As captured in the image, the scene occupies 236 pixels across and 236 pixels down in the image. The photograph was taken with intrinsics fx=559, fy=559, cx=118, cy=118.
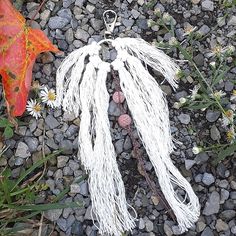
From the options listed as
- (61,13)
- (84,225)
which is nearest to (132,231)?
(84,225)

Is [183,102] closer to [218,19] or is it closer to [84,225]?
[218,19]

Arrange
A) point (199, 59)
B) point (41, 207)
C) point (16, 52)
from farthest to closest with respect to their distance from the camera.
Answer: point (199, 59), point (16, 52), point (41, 207)

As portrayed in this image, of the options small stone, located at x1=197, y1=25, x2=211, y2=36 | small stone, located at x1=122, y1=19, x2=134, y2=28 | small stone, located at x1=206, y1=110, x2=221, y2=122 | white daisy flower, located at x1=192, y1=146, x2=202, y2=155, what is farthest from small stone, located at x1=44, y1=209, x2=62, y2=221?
small stone, located at x1=197, y1=25, x2=211, y2=36

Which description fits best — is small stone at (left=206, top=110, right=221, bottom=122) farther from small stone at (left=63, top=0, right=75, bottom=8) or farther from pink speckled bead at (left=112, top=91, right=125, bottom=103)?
small stone at (left=63, top=0, right=75, bottom=8)

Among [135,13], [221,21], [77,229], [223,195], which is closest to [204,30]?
[221,21]

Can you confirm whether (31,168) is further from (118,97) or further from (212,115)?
(212,115)

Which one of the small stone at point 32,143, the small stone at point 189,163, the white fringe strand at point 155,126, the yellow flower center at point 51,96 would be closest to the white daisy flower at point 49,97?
the yellow flower center at point 51,96
